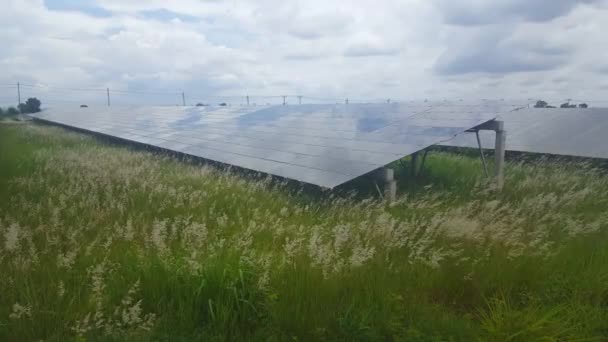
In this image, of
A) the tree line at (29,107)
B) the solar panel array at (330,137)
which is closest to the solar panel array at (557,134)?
the solar panel array at (330,137)

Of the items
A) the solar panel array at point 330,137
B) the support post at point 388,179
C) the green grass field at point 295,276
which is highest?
the solar panel array at point 330,137

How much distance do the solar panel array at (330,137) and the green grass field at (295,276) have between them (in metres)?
1.19

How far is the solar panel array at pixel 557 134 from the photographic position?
1204 cm

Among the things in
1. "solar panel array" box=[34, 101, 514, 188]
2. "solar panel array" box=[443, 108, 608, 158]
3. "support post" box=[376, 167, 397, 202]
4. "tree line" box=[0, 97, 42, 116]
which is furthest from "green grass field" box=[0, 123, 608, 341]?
"tree line" box=[0, 97, 42, 116]

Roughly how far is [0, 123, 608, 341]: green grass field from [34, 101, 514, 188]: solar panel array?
1.19 metres

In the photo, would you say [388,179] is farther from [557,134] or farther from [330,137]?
[557,134]

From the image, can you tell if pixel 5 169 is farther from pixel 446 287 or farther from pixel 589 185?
pixel 589 185

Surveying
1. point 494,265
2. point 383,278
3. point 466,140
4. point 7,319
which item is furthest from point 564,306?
point 466,140

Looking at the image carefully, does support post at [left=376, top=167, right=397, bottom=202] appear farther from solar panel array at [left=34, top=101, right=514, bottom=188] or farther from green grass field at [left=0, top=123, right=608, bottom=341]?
green grass field at [left=0, top=123, right=608, bottom=341]

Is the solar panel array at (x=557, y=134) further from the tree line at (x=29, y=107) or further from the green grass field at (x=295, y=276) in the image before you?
the tree line at (x=29, y=107)

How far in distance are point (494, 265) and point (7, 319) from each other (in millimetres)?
4082

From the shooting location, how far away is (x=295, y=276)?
12.1ft

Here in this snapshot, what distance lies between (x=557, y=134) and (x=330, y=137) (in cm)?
825

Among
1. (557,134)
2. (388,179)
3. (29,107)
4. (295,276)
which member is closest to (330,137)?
(388,179)
